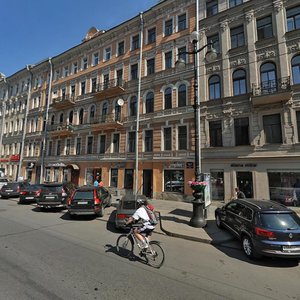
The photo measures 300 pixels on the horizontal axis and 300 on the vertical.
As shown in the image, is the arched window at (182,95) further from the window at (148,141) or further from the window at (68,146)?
the window at (68,146)

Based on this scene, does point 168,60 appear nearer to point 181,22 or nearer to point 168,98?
point 181,22

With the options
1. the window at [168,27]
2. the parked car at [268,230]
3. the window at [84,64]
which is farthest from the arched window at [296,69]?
the window at [84,64]

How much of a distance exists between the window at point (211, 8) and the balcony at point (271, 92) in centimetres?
779

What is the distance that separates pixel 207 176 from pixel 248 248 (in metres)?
5.57

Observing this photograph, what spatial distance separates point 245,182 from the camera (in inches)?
590

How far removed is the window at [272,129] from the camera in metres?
14.2

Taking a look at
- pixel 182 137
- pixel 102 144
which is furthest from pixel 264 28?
pixel 102 144

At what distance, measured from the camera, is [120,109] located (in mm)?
22281

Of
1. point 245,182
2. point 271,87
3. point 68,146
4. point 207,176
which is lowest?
point 245,182

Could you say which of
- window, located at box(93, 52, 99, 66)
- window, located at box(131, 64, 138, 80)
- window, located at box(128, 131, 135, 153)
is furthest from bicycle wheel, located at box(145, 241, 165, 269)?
window, located at box(93, 52, 99, 66)

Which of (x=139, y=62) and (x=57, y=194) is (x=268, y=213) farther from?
(x=139, y=62)

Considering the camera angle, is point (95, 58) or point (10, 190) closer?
point (10, 190)

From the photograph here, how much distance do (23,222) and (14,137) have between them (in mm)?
29437

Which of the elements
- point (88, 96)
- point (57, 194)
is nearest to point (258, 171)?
point (57, 194)
